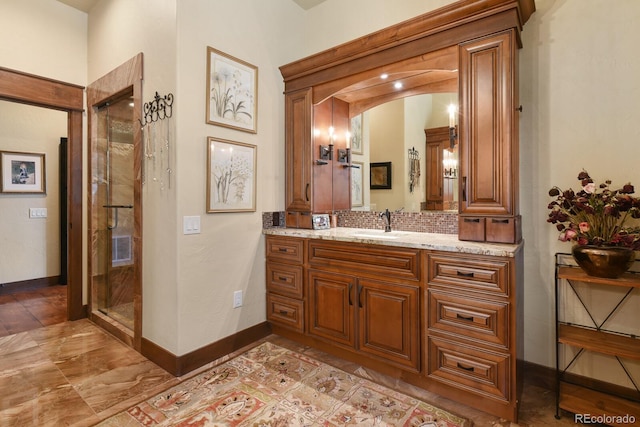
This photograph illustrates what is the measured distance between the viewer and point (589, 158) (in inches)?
79.4

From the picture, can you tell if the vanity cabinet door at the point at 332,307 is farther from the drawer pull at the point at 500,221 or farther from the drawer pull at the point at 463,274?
the drawer pull at the point at 500,221

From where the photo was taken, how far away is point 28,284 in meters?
4.36

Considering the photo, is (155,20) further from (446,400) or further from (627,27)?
(446,400)

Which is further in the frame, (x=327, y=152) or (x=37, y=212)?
(x=37, y=212)

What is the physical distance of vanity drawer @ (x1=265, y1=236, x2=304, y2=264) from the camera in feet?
8.87

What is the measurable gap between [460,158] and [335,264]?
1168 mm

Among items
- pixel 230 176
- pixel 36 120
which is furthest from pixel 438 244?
pixel 36 120

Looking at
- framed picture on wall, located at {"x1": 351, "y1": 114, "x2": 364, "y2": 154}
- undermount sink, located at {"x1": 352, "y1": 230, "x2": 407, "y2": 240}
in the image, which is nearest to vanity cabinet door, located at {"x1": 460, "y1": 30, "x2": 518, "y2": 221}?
undermount sink, located at {"x1": 352, "y1": 230, "x2": 407, "y2": 240}

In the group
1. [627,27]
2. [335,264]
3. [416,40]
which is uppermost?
[416,40]

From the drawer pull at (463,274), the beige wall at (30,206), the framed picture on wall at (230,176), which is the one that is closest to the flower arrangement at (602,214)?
the drawer pull at (463,274)

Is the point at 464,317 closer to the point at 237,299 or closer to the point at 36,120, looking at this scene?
the point at 237,299

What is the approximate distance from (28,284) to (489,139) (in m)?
5.72

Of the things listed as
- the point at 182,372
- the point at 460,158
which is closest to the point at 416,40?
the point at 460,158

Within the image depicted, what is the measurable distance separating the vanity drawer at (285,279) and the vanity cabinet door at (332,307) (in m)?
0.13
